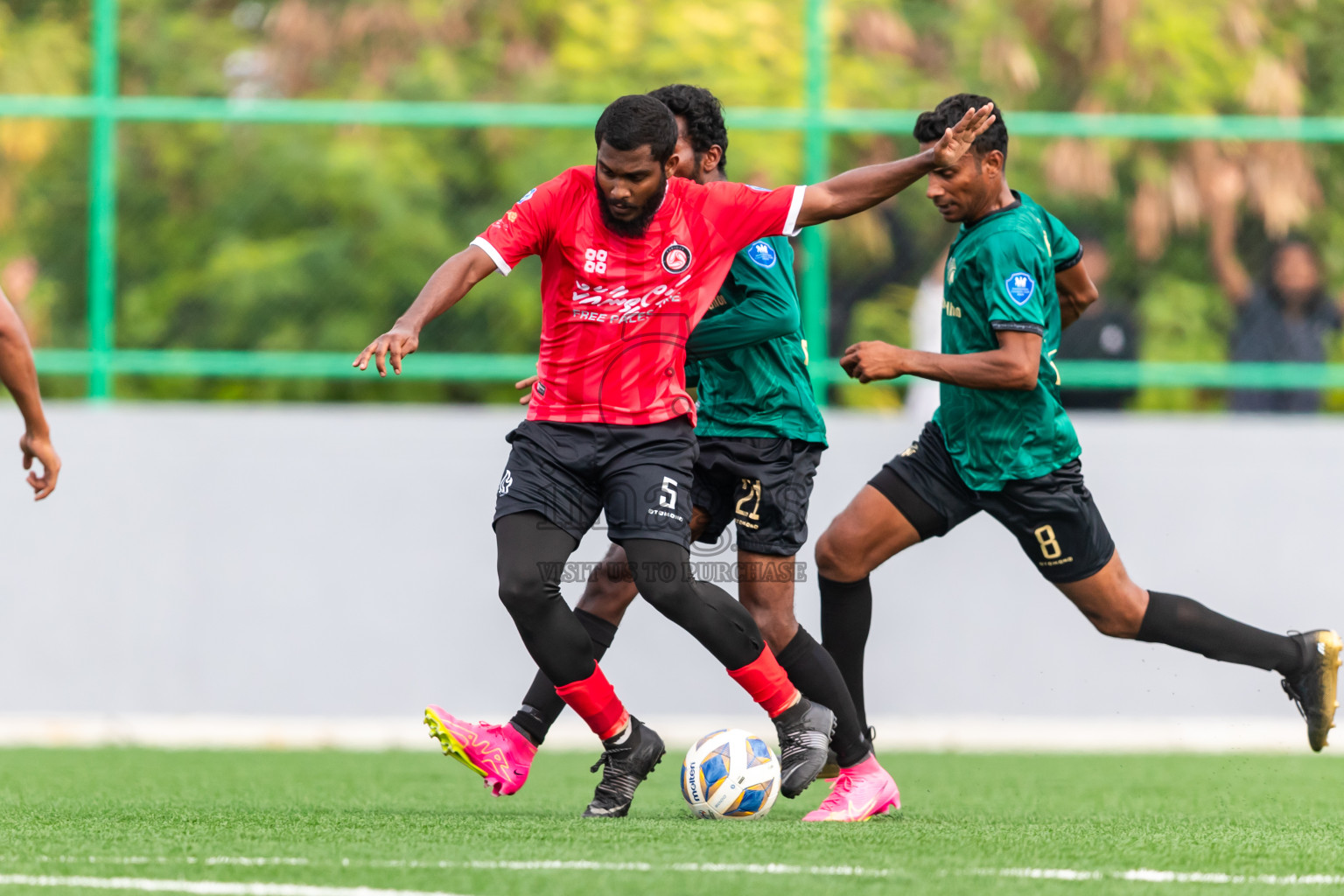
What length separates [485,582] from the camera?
7906 mm

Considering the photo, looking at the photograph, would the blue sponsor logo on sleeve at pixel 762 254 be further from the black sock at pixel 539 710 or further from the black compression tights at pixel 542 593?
the black sock at pixel 539 710

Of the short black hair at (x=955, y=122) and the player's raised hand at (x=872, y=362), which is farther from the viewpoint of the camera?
the short black hair at (x=955, y=122)

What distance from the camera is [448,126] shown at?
8.17m

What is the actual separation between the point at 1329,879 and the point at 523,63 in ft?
28.4

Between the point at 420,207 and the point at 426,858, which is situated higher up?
the point at 420,207

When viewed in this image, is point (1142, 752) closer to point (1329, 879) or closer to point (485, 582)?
point (485, 582)

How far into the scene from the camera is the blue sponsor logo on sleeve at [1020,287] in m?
4.91

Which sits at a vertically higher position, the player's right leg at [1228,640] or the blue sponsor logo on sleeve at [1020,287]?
the blue sponsor logo on sleeve at [1020,287]

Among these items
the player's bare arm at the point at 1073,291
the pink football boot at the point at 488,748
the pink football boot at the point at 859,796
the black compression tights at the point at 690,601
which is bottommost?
the pink football boot at the point at 859,796

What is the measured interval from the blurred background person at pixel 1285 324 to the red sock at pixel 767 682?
414cm

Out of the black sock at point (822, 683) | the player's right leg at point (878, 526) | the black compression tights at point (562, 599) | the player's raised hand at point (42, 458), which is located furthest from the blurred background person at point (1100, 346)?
the player's raised hand at point (42, 458)

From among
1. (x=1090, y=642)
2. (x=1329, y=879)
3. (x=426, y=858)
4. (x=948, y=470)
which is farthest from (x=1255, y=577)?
(x=426, y=858)

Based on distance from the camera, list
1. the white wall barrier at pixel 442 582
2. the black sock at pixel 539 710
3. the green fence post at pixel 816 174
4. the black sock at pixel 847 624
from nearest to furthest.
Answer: the black sock at pixel 539 710 → the black sock at pixel 847 624 → the white wall barrier at pixel 442 582 → the green fence post at pixel 816 174

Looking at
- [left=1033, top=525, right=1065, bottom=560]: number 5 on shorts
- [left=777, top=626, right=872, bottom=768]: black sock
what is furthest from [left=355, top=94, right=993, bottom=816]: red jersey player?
[left=1033, top=525, right=1065, bottom=560]: number 5 on shorts
